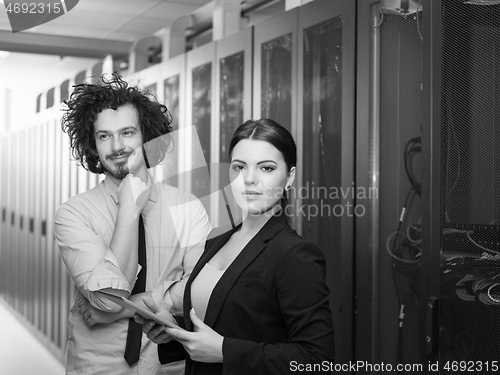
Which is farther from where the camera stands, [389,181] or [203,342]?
[389,181]

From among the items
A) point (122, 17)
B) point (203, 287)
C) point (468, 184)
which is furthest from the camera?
point (122, 17)

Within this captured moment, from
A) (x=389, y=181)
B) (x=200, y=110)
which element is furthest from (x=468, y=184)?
(x=200, y=110)

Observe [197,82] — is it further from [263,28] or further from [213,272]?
[213,272]

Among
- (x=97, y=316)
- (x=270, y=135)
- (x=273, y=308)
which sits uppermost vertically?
(x=270, y=135)

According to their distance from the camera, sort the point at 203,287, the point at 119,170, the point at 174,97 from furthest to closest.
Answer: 1. the point at 174,97
2. the point at 119,170
3. the point at 203,287

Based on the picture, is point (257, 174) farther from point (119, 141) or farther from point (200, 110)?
point (200, 110)

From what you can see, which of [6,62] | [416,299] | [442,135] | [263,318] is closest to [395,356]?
[416,299]

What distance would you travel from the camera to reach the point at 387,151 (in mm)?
2182

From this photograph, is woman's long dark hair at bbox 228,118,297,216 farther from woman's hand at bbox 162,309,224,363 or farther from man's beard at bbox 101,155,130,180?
man's beard at bbox 101,155,130,180

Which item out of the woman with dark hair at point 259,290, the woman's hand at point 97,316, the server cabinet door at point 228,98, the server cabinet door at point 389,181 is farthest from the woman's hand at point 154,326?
the server cabinet door at point 228,98

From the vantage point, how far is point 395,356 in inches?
84.6

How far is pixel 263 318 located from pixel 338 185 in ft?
3.79

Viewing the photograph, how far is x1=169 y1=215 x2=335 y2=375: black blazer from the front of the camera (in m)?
1.27

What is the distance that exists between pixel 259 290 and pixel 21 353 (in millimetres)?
2839
